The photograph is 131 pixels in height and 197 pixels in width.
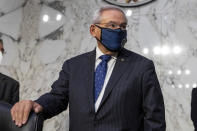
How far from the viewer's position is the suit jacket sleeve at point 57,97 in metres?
1.86

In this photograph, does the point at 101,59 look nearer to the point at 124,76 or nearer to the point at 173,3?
the point at 124,76

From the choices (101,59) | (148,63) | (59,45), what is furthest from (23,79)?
(148,63)

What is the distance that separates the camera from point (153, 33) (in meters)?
3.04

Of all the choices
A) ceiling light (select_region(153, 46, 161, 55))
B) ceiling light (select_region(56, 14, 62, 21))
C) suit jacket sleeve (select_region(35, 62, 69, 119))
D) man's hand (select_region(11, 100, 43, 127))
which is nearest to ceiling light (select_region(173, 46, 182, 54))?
ceiling light (select_region(153, 46, 161, 55))

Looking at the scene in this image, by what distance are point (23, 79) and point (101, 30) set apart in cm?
180

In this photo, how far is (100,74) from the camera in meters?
2.00

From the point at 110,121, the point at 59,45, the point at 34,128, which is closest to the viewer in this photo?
the point at 34,128

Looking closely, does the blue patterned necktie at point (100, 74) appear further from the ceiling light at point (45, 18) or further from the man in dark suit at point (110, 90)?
the ceiling light at point (45, 18)

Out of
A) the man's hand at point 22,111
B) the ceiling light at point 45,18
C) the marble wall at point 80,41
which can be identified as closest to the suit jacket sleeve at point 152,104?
the man's hand at point 22,111

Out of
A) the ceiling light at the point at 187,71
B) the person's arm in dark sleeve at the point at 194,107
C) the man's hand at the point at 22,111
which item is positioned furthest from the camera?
the ceiling light at the point at 187,71

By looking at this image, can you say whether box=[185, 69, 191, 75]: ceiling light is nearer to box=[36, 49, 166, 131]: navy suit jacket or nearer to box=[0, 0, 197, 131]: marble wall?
box=[0, 0, 197, 131]: marble wall

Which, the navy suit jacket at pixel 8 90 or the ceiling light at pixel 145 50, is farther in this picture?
the ceiling light at pixel 145 50

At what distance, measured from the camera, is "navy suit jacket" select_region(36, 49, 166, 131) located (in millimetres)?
1851

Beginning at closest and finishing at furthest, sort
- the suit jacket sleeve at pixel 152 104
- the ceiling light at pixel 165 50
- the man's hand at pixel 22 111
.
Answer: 1. the man's hand at pixel 22 111
2. the suit jacket sleeve at pixel 152 104
3. the ceiling light at pixel 165 50
